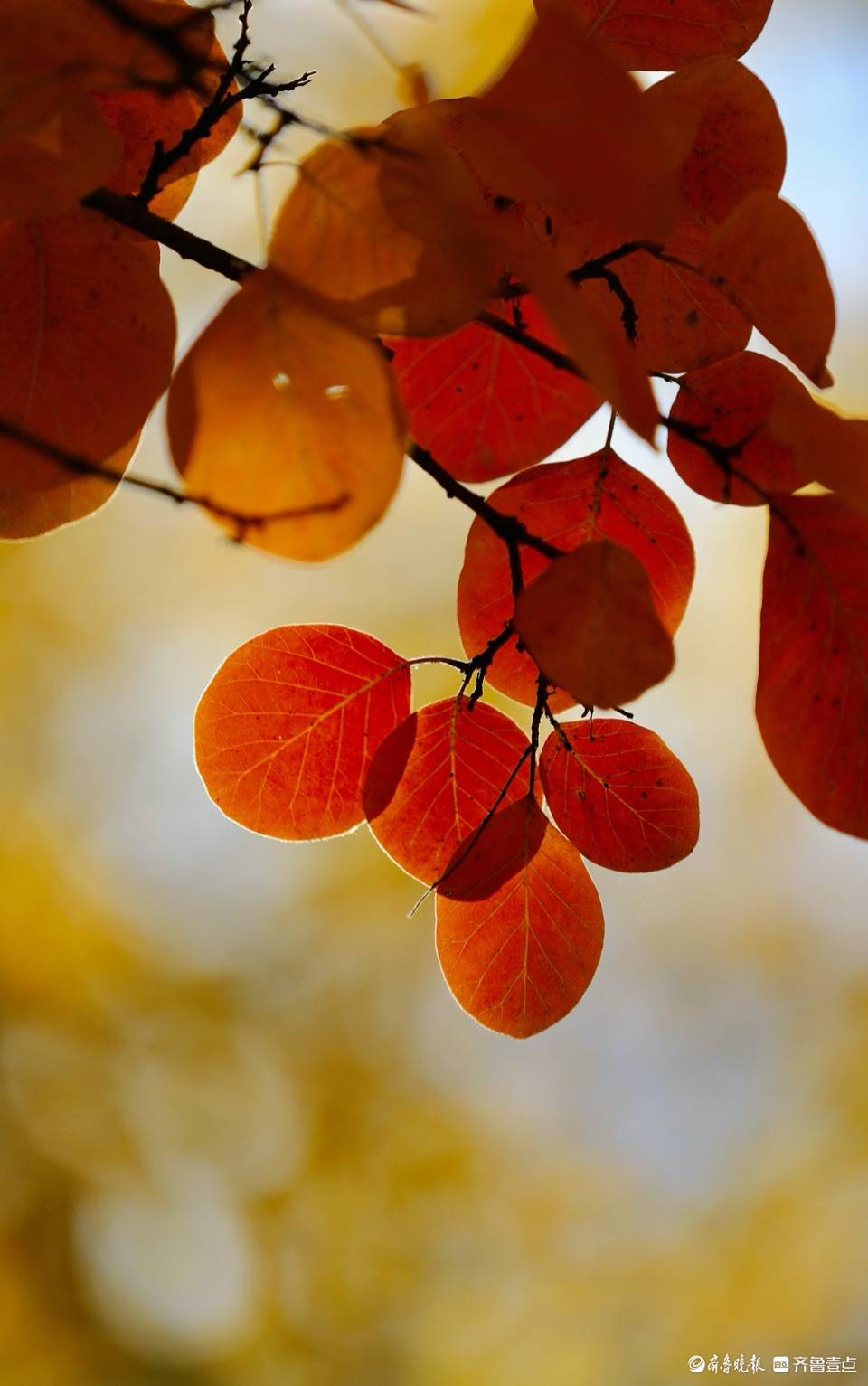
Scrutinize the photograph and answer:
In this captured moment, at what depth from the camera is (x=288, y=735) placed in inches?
14.8

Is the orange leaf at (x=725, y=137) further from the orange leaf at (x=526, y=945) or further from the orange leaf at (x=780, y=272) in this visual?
the orange leaf at (x=526, y=945)

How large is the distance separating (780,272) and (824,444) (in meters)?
0.07

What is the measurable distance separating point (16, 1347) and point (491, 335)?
2526 millimetres

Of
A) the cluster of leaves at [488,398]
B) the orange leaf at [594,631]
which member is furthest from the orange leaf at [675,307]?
the orange leaf at [594,631]

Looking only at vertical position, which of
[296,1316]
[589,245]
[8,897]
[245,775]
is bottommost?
[296,1316]

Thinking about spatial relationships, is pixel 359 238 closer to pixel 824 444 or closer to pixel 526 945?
pixel 824 444

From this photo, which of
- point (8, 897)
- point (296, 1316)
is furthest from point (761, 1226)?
point (8, 897)

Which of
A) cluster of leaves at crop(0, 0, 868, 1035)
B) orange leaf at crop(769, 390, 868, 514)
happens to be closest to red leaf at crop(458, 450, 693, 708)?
cluster of leaves at crop(0, 0, 868, 1035)

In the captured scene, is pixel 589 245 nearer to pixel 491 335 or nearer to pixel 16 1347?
pixel 491 335

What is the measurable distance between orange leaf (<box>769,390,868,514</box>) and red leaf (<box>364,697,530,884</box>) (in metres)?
0.17

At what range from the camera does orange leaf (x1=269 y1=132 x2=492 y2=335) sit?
0.23 m

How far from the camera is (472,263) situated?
0.73ft

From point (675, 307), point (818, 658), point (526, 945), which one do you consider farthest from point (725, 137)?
point (526, 945)

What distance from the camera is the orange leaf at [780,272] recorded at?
27 centimetres
